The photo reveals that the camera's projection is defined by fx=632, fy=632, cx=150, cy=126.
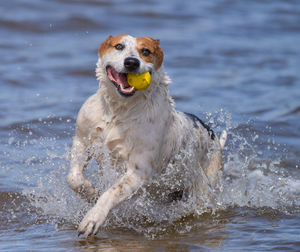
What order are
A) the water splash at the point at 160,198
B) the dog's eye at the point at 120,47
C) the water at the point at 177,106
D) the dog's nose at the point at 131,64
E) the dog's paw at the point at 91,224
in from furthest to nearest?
1. the water splash at the point at 160,198
2. the water at the point at 177,106
3. the dog's eye at the point at 120,47
4. the dog's nose at the point at 131,64
5. the dog's paw at the point at 91,224

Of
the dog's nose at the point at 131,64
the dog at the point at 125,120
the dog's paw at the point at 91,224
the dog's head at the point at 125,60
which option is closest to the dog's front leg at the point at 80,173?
the dog at the point at 125,120

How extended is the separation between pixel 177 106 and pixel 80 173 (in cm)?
509

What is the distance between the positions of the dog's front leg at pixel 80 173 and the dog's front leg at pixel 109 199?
1.21 ft

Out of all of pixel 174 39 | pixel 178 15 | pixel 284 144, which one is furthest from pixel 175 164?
pixel 178 15

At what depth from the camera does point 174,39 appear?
51.8ft

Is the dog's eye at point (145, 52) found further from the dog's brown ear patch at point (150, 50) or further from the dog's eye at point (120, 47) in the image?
the dog's eye at point (120, 47)

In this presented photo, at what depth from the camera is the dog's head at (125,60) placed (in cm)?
509

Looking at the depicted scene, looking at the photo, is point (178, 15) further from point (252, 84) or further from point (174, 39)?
point (252, 84)

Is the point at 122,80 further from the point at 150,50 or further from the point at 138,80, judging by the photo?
the point at 150,50

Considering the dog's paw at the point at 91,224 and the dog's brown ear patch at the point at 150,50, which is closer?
the dog's paw at the point at 91,224

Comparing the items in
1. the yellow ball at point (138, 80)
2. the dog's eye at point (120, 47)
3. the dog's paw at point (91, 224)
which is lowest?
the dog's paw at point (91, 224)

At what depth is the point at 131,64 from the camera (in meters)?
5.04

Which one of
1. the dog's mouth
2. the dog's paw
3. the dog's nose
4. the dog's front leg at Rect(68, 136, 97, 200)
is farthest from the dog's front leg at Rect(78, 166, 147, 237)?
the dog's nose

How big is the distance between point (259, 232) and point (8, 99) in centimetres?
594
